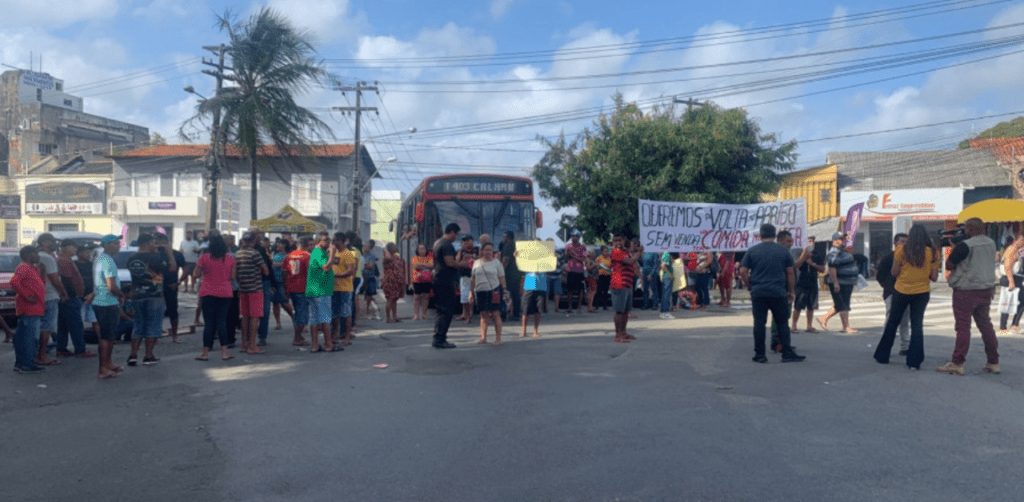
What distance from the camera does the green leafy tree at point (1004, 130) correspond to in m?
47.4

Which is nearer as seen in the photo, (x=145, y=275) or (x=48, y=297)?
(x=145, y=275)

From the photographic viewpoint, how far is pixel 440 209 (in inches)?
750

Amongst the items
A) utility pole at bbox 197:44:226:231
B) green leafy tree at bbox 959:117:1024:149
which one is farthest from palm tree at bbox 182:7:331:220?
green leafy tree at bbox 959:117:1024:149

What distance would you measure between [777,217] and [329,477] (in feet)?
46.6

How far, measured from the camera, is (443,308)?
37.7ft

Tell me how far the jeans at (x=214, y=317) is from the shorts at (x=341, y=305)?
166 centimetres

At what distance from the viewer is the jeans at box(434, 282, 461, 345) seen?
37.7 ft

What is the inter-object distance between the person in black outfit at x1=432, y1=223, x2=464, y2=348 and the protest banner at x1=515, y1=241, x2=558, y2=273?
2.94 meters

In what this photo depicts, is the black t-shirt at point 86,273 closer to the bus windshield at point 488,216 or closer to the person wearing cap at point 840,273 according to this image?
the bus windshield at point 488,216

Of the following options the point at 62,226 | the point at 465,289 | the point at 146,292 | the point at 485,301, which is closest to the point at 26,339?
the point at 146,292

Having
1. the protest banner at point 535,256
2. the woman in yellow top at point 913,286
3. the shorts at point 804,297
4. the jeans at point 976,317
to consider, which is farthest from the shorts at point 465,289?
the jeans at point 976,317

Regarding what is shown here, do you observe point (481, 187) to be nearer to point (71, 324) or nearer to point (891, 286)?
point (71, 324)

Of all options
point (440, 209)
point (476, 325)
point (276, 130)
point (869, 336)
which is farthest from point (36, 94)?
point (869, 336)

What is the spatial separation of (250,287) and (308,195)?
41.3 metres
